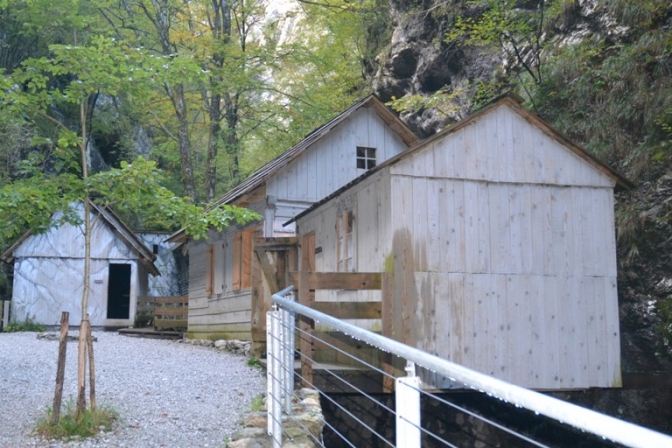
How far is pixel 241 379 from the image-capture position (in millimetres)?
11922

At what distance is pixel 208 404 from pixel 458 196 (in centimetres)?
449

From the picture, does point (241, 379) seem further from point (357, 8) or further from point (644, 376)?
point (357, 8)

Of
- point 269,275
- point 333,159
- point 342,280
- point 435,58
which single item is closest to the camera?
point 342,280

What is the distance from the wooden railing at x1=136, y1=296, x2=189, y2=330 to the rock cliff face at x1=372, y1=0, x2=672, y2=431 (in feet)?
30.1

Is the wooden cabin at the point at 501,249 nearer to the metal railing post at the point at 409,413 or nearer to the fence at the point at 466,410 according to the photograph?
the fence at the point at 466,410

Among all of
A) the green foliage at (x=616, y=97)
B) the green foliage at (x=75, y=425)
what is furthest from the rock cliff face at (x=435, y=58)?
the green foliage at (x=75, y=425)

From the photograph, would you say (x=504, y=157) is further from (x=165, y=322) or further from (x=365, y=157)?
(x=165, y=322)

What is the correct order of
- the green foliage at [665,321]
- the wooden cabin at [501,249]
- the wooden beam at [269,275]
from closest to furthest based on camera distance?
1. the wooden beam at [269,275]
2. the wooden cabin at [501,249]
3. the green foliage at [665,321]

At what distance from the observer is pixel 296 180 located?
1705cm

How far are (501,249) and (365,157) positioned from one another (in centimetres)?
751

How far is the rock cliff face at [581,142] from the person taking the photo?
13195mm

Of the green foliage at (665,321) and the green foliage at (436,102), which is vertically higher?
the green foliage at (436,102)

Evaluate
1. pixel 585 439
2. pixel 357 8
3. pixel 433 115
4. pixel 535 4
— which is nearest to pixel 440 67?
pixel 433 115

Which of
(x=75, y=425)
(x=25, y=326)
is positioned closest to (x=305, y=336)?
(x=75, y=425)
